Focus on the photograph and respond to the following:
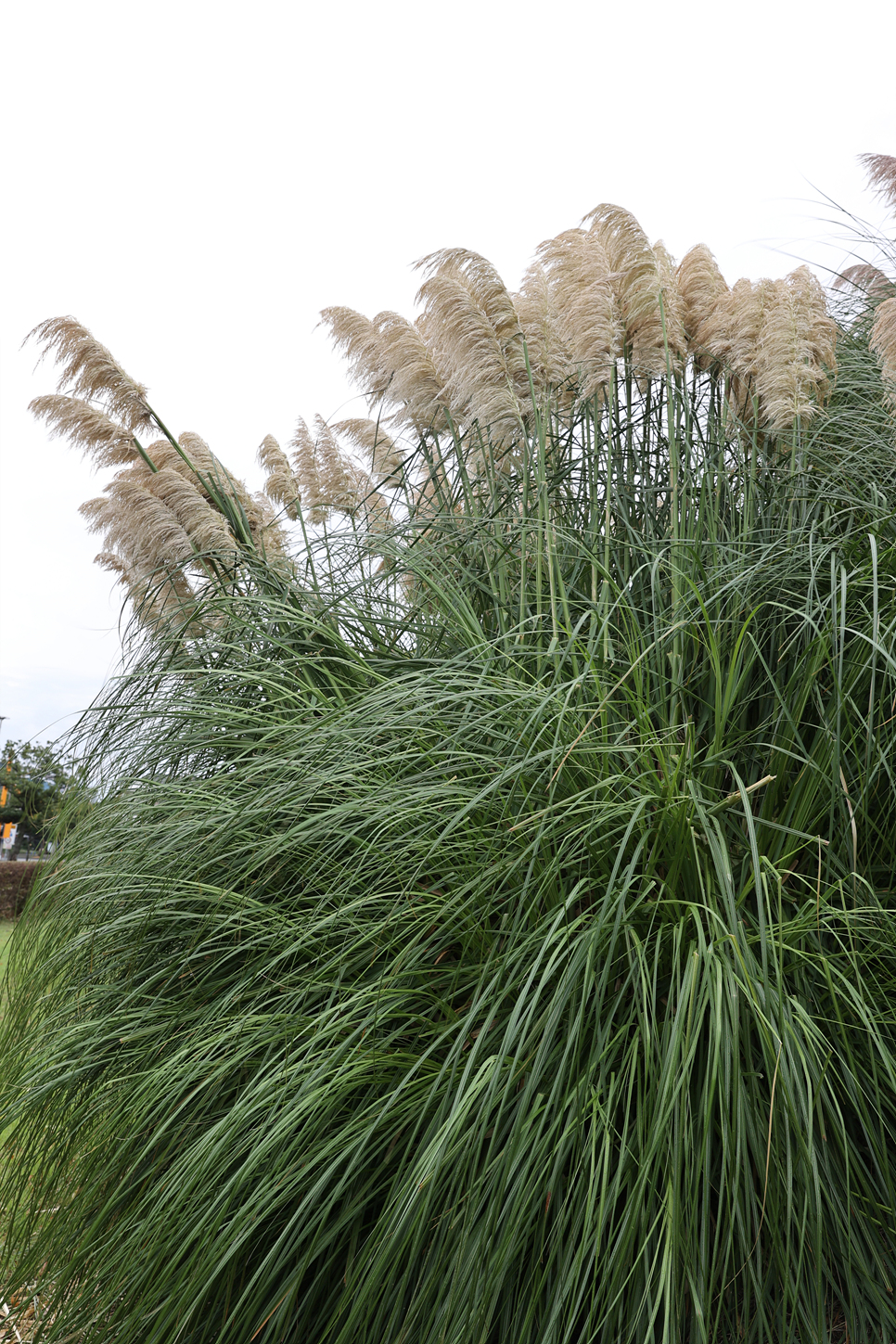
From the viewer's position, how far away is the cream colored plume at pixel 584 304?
10.7ft

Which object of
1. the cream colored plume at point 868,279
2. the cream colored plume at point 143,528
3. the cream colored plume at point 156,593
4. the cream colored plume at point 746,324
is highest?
the cream colored plume at point 868,279

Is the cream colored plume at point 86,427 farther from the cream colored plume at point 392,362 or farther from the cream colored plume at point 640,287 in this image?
the cream colored plume at point 640,287

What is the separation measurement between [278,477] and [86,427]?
36.3 inches

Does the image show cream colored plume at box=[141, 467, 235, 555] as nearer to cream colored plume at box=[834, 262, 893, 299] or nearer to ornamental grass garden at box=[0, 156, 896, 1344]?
ornamental grass garden at box=[0, 156, 896, 1344]

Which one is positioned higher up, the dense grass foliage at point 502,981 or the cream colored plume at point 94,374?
the cream colored plume at point 94,374

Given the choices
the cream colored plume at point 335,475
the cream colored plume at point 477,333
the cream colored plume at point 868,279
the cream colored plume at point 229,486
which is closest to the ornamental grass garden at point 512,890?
the cream colored plume at point 477,333

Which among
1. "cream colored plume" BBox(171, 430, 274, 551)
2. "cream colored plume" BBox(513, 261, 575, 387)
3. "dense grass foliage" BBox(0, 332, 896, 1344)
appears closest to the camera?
"dense grass foliage" BBox(0, 332, 896, 1344)

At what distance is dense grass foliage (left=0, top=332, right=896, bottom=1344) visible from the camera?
1.63m

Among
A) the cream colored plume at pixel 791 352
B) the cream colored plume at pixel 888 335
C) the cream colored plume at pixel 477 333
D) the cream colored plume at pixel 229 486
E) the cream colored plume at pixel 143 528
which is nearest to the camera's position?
the cream colored plume at pixel 888 335

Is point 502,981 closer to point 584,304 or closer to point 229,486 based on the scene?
point 584,304

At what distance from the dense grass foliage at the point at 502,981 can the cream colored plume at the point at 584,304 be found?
34 centimetres

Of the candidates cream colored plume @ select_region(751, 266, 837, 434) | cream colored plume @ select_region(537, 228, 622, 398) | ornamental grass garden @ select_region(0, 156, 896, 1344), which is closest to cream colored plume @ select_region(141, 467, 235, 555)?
ornamental grass garden @ select_region(0, 156, 896, 1344)

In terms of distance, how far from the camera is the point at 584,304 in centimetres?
326

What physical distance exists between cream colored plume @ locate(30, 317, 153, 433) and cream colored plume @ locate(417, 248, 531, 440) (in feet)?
5.06
